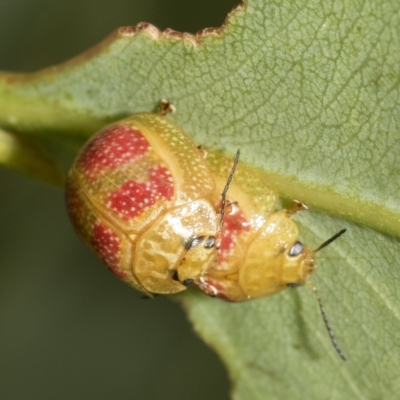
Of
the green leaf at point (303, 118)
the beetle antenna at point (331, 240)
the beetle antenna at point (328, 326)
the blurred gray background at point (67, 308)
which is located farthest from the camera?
the blurred gray background at point (67, 308)

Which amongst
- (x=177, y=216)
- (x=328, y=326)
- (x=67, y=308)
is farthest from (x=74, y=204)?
(x=67, y=308)

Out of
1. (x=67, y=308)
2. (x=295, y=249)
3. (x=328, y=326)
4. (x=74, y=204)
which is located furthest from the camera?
(x=67, y=308)

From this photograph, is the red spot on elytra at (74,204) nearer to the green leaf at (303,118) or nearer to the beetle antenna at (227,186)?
the green leaf at (303,118)

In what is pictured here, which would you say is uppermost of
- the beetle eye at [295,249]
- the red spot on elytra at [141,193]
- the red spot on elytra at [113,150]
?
the red spot on elytra at [113,150]

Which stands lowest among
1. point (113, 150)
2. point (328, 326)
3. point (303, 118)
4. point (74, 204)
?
point (328, 326)

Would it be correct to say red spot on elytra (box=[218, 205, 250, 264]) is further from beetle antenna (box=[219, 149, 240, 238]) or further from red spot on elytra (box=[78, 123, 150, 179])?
red spot on elytra (box=[78, 123, 150, 179])

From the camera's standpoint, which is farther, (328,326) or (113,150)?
(328,326)

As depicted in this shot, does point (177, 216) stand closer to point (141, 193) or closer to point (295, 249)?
point (141, 193)

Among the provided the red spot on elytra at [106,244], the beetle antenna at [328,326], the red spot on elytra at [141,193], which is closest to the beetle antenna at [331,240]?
the beetle antenna at [328,326]
